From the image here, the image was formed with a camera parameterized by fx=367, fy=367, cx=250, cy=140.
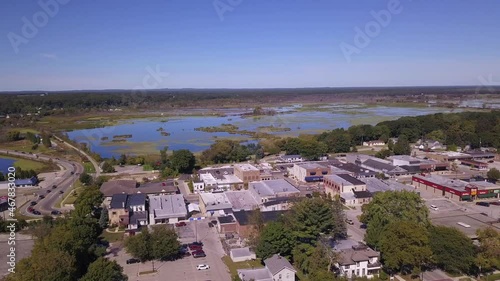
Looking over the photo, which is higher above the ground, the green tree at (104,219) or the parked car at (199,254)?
the green tree at (104,219)

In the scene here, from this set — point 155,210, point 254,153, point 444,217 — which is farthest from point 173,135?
point 444,217

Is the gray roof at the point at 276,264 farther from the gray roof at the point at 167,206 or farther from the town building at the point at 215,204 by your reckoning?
the gray roof at the point at 167,206

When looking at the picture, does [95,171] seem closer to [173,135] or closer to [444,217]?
[173,135]

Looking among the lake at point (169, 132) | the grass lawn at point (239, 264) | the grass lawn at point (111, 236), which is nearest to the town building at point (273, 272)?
the grass lawn at point (239, 264)

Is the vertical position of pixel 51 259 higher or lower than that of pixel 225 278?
higher

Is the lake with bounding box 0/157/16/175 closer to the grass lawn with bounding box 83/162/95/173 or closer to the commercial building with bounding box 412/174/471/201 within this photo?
the grass lawn with bounding box 83/162/95/173

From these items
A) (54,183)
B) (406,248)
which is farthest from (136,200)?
(406,248)

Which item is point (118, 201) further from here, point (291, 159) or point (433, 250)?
point (291, 159)
